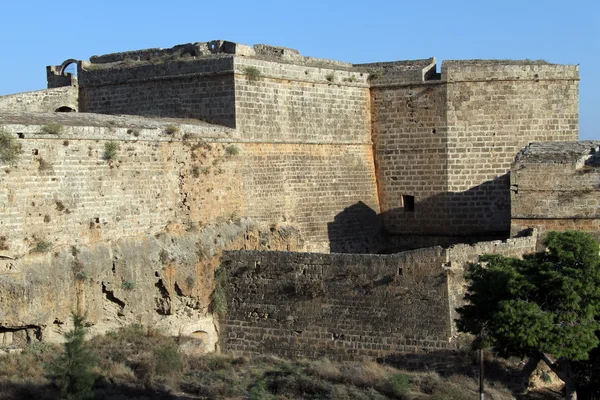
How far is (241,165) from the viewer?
19812 millimetres

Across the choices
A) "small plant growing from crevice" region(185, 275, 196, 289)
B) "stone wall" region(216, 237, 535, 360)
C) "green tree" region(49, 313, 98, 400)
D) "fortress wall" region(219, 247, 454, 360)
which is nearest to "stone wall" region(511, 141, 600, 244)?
"stone wall" region(216, 237, 535, 360)

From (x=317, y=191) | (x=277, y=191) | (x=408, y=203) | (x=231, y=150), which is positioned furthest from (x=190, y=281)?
(x=408, y=203)

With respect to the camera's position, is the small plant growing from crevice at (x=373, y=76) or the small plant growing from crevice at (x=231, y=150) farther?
the small plant growing from crevice at (x=373, y=76)

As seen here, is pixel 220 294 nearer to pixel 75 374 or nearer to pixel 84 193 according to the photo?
pixel 84 193

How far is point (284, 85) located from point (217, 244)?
15.0ft

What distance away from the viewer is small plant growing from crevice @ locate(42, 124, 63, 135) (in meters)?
15.5

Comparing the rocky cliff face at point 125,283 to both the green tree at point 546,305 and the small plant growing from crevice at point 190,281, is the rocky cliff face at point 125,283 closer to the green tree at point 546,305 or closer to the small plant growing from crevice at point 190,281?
the small plant growing from crevice at point 190,281

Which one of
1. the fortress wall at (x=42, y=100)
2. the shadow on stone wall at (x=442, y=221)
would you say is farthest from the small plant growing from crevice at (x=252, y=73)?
the fortress wall at (x=42, y=100)

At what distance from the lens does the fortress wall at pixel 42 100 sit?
20875mm

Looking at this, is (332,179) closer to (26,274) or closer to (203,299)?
(203,299)

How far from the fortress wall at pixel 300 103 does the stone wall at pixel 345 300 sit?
3.64 m

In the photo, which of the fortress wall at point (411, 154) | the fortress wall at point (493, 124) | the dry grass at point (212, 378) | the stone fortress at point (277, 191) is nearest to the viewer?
the dry grass at point (212, 378)

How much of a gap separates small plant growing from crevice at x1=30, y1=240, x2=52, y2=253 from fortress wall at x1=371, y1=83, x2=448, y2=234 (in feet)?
33.7

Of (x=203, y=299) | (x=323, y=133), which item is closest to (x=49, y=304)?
(x=203, y=299)
